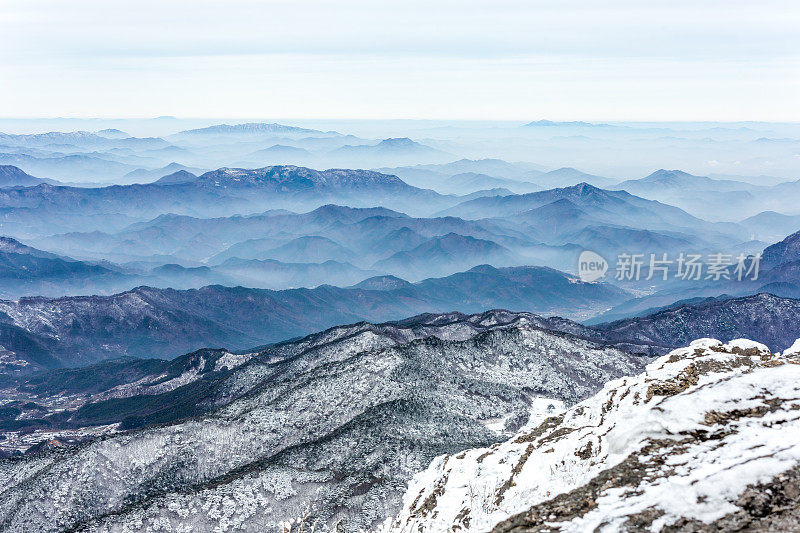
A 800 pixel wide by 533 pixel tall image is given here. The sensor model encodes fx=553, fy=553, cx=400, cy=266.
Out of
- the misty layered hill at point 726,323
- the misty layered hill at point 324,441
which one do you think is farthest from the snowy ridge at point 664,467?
the misty layered hill at point 726,323

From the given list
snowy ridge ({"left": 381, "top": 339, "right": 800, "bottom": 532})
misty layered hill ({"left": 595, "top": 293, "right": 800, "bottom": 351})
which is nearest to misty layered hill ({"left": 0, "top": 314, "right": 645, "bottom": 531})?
snowy ridge ({"left": 381, "top": 339, "right": 800, "bottom": 532})

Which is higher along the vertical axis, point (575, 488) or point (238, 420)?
point (575, 488)

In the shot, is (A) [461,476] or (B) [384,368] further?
(B) [384,368]

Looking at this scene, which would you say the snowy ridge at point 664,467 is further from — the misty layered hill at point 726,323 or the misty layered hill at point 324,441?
the misty layered hill at point 726,323

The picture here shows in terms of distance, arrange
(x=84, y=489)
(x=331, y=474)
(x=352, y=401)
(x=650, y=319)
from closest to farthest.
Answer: (x=331, y=474)
(x=84, y=489)
(x=352, y=401)
(x=650, y=319)

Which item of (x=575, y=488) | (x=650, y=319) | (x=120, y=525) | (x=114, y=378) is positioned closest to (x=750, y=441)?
(x=575, y=488)

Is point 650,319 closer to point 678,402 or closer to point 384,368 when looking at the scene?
point 384,368

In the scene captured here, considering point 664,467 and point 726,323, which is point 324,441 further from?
point 726,323
